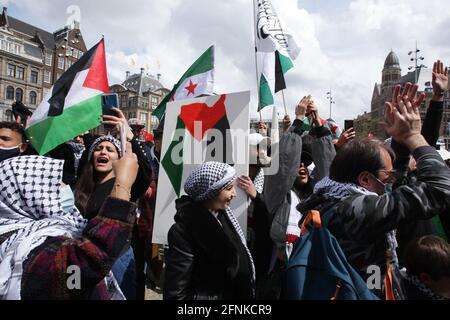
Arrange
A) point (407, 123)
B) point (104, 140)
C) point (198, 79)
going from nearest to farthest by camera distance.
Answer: point (407, 123) → point (104, 140) → point (198, 79)

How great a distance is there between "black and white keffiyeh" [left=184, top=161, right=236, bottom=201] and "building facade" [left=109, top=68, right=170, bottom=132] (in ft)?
251

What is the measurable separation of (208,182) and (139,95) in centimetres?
8002

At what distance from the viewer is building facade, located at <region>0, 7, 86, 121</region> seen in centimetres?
4741

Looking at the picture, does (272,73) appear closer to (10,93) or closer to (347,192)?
(347,192)

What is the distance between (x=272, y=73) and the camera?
15.8 feet

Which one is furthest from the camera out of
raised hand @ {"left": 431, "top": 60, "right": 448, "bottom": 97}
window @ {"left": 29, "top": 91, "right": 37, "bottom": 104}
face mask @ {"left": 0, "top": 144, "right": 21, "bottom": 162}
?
window @ {"left": 29, "top": 91, "right": 37, "bottom": 104}

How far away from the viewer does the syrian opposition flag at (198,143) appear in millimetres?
2762

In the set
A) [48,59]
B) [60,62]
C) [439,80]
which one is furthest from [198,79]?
[60,62]

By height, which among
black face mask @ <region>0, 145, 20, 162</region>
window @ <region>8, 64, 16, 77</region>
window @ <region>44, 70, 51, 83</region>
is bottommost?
black face mask @ <region>0, 145, 20, 162</region>

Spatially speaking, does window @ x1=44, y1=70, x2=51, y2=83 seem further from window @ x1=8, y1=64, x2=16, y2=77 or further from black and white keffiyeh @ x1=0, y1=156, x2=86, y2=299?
black and white keffiyeh @ x1=0, y1=156, x2=86, y2=299

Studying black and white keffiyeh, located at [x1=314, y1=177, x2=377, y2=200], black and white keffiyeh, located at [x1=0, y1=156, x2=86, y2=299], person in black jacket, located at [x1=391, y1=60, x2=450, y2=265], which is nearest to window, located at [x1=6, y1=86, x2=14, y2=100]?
black and white keffiyeh, located at [x1=0, y1=156, x2=86, y2=299]

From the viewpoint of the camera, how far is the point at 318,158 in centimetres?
298

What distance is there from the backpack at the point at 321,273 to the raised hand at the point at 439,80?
65.2 inches

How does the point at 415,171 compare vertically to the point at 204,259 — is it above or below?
above
